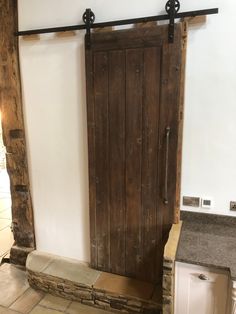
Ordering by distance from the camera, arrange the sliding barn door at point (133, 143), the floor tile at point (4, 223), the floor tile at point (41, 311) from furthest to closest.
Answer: the floor tile at point (4, 223), the floor tile at point (41, 311), the sliding barn door at point (133, 143)

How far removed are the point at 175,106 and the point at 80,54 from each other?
85 cm

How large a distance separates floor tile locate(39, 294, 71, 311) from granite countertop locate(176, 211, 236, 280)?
115 cm

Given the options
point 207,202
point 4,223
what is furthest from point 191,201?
point 4,223

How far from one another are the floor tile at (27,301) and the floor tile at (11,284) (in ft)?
0.13

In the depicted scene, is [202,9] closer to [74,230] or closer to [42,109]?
[42,109]

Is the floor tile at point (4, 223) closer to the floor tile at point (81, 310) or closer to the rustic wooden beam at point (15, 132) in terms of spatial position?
the rustic wooden beam at point (15, 132)

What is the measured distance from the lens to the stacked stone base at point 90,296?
199cm

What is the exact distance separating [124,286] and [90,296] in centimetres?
30

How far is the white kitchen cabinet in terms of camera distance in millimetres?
1596

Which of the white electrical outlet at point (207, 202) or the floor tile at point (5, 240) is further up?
the white electrical outlet at point (207, 202)

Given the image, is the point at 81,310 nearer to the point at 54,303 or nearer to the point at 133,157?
the point at 54,303

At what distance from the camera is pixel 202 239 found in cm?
181

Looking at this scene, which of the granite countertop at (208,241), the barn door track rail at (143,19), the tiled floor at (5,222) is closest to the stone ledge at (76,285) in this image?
the granite countertop at (208,241)

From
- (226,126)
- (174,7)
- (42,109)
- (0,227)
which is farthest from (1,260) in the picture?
(174,7)
